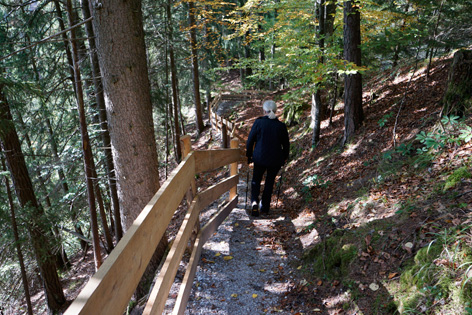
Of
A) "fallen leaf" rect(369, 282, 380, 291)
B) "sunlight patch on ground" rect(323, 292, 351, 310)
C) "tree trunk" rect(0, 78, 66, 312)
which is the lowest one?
"tree trunk" rect(0, 78, 66, 312)

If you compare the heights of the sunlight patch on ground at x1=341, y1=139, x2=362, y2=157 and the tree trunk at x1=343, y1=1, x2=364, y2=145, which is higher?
the tree trunk at x1=343, y1=1, x2=364, y2=145

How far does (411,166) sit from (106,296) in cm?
489

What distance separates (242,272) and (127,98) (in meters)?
2.68

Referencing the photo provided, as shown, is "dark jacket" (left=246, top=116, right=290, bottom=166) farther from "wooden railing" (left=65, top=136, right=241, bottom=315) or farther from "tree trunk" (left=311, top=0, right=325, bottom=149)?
"tree trunk" (left=311, top=0, right=325, bottom=149)

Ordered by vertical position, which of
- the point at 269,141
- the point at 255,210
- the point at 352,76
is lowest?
the point at 255,210

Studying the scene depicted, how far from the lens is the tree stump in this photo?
15.5 feet

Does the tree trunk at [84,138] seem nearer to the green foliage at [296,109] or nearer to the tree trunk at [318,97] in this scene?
the tree trunk at [318,97]

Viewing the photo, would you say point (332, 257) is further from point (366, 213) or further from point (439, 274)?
point (439, 274)

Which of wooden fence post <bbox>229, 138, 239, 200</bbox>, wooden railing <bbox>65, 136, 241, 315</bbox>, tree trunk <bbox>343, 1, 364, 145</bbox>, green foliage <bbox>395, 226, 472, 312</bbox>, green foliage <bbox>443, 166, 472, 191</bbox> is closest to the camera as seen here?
wooden railing <bbox>65, 136, 241, 315</bbox>

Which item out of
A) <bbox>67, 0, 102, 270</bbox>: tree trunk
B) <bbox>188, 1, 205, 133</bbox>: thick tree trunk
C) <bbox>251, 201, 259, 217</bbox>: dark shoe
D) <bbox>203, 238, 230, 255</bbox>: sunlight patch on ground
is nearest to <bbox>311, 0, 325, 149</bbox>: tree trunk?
<bbox>251, 201, 259, 217</bbox>: dark shoe

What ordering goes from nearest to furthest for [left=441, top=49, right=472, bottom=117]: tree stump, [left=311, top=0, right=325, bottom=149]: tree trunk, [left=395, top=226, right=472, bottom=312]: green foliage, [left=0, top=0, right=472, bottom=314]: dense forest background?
1. [left=395, top=226, right=472, bottom=312]: green foliage
2. [left=0, top=0, right=472, bottom=314]: dense forest background
3. [left=441, top=49, right=472, bottom=117]: tree stump
4. [left=311, top=0, right=325, bottom=149]: tree trunk

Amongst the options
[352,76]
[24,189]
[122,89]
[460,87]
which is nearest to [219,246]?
[122,89]

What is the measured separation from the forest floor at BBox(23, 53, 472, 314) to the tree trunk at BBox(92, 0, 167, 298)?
54.7 inches

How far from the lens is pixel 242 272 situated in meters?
3.87
